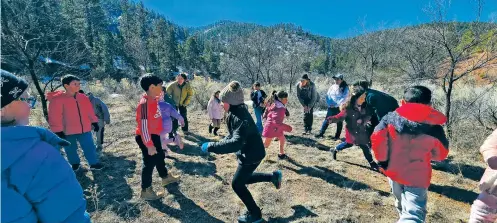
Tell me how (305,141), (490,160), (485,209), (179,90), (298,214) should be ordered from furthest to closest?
(179,90), (305,141), (298,214), (485,209), (490,160)

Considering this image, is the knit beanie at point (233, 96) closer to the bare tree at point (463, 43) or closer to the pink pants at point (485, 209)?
the pink pants at point (485, 209)

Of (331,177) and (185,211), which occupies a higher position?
(331,177)

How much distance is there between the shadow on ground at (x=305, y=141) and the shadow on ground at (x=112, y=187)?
372 cm

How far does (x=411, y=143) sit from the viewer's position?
272 centimetres

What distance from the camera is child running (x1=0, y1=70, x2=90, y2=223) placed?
1.54 m

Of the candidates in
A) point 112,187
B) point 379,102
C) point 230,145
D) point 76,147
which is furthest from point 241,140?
point 76,147

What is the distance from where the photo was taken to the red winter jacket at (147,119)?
3.86 m

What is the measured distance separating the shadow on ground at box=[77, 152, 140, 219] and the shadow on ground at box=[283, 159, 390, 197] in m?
2.81

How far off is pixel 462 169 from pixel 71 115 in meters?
6.77

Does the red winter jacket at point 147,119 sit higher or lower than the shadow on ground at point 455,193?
higher

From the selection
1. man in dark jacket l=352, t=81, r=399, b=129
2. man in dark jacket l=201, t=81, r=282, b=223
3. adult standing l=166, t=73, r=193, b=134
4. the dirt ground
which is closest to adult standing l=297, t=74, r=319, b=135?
the dirt ground

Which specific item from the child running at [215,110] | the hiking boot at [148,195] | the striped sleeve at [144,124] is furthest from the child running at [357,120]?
the child running at [215,110]

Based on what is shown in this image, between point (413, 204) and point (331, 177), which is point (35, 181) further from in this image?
point (331, 177)

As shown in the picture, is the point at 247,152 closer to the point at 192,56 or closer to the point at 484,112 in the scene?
the point at 484,112
